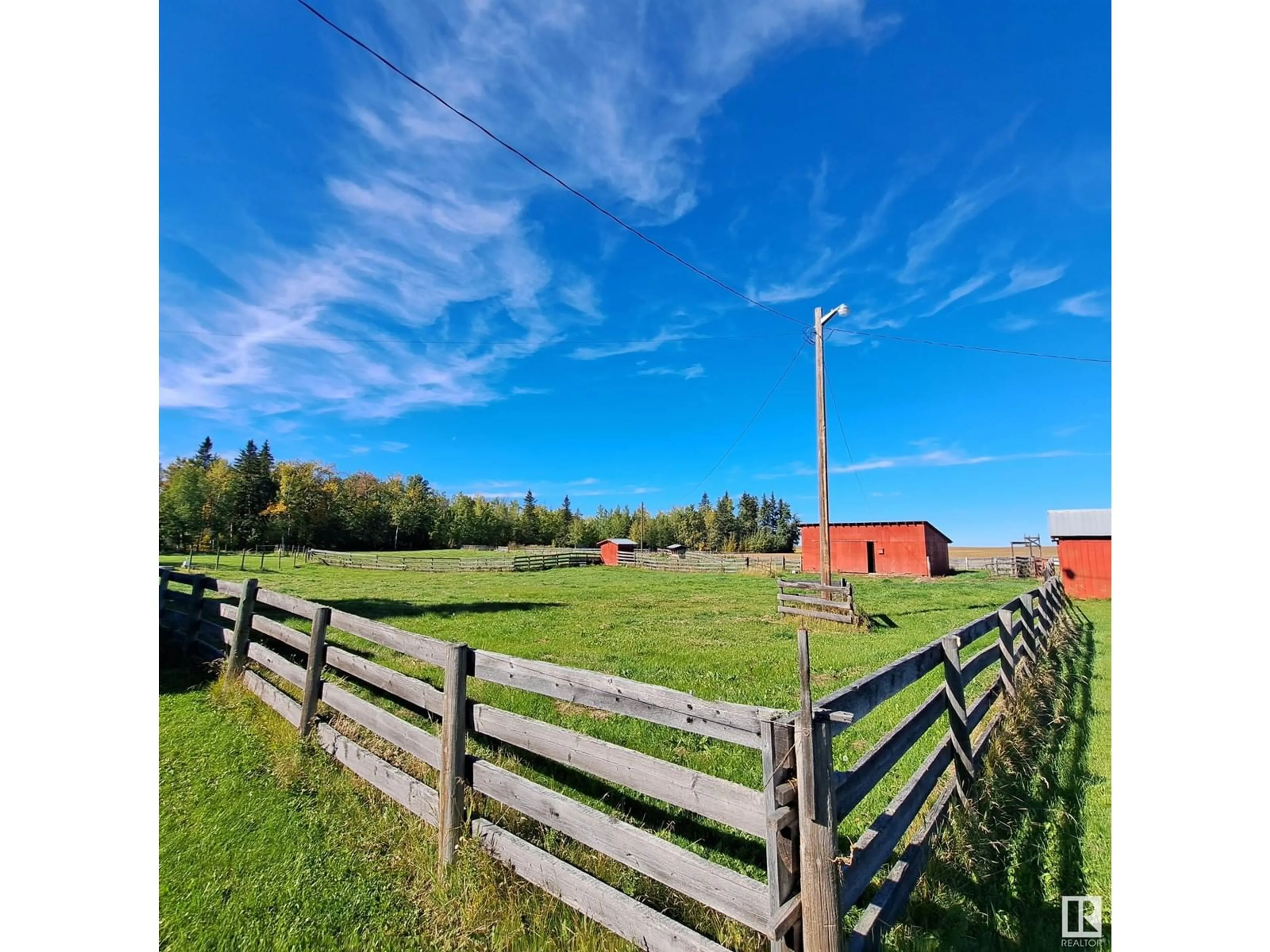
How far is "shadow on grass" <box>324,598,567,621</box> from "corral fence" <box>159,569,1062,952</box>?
29.4 feet

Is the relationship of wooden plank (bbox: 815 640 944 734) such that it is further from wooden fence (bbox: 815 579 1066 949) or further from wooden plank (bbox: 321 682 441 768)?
wooden plank (bbox: 321 682 441 768)

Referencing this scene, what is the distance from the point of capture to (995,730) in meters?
5.05

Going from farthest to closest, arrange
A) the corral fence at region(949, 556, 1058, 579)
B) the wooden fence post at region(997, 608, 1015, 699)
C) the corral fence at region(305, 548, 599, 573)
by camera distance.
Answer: the corral fence at region(305, 548, 599, 573) < the corral fence at region(949, 556, 1058, 579) < the wooden fence post at region(997, 608, 1015, 699)

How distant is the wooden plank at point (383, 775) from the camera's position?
3361 mm

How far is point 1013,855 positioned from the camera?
3.36 metres

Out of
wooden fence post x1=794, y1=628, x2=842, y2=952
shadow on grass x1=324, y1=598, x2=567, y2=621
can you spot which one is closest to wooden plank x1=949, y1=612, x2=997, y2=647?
wooden fence post x1=794, y1=628, x2=842, y2=952

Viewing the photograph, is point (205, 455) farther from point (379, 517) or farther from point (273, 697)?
point (273, 697)

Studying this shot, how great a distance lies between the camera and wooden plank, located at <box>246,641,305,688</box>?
5.16m

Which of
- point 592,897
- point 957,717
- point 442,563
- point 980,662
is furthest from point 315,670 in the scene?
point 442,563
